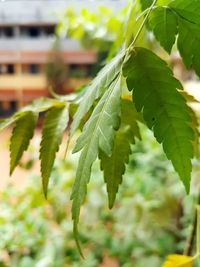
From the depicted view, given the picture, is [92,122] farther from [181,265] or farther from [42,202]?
[42,202]

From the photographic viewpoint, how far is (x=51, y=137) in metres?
0.30

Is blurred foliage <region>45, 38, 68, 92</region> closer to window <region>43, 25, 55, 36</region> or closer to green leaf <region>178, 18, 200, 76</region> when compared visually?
window <region>43, 25, 55, 36</region>

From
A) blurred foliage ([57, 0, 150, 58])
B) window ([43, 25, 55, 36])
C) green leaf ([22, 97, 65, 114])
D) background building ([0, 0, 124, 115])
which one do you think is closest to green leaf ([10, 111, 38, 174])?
green leaf ([22, 97, 65, 114])

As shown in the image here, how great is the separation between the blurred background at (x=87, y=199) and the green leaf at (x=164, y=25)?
0.18 feet

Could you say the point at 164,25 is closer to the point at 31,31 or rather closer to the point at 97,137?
the point at 97,137

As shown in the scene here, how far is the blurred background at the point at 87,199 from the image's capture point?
1.68 ft

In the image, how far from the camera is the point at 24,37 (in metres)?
1.01

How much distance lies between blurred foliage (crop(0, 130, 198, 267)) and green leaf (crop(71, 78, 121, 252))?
26cm

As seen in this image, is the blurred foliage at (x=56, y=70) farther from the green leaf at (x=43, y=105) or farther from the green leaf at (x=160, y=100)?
the green leaf at (x=160, y=100)

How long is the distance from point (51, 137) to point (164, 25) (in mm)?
114

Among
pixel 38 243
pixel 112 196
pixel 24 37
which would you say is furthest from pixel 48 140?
pixel 24 37

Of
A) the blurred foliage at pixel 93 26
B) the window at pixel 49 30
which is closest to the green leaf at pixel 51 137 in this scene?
Result: the blurred foliage at pixel 93 26

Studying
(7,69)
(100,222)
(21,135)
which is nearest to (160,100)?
(21,135)

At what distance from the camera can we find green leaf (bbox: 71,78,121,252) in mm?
205
